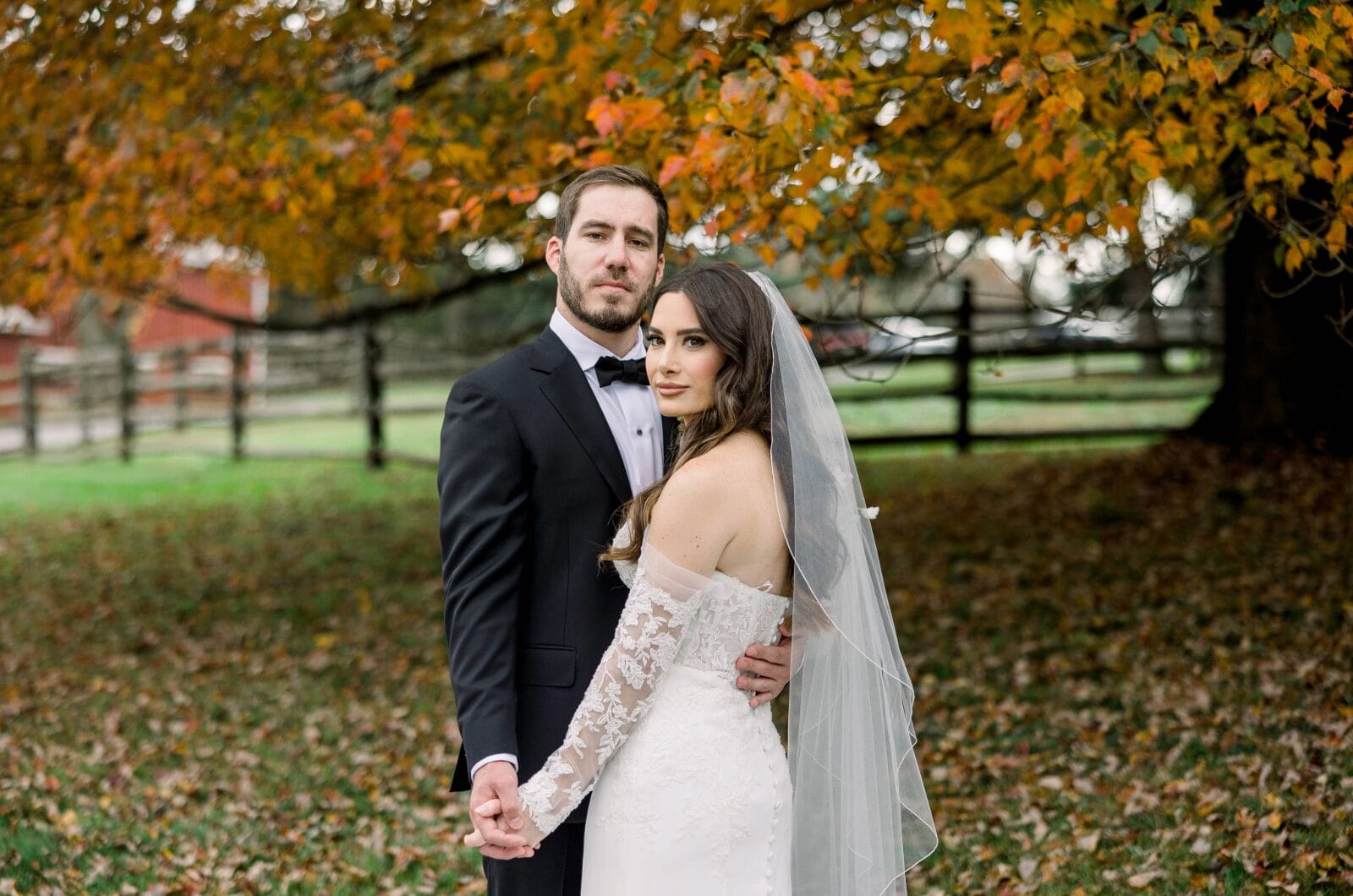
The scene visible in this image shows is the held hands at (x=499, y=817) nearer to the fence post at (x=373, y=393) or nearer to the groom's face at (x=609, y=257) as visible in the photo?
the groom's face at (x=609, y=257)

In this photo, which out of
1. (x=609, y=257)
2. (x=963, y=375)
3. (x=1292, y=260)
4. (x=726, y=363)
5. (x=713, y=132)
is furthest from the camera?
(x=963, y=375)

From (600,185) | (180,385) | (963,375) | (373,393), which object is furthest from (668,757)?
(180,385)

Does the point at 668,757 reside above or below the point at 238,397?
below

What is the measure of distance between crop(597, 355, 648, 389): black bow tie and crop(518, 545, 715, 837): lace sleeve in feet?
1.77

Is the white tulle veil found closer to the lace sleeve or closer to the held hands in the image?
the lace sleeve

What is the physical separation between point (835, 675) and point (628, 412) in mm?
859

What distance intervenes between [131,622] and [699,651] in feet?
25.6

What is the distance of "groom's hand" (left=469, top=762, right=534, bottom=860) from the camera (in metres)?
2.79

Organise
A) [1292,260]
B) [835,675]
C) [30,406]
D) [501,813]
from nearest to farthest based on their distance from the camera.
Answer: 1. [501,813]
2. [835,675]
3. [1292,260]
4. [30,406]

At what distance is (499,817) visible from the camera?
2828 mm

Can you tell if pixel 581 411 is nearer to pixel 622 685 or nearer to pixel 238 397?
pixel 622 685

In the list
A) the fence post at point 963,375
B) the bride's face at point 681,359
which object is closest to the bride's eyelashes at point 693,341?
Result: the bride's face at point 681,359

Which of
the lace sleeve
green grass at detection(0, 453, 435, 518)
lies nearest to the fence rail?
green grass at detection(0, 453, 435, 518)

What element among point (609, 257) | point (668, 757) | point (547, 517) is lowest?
point (668, 757)
